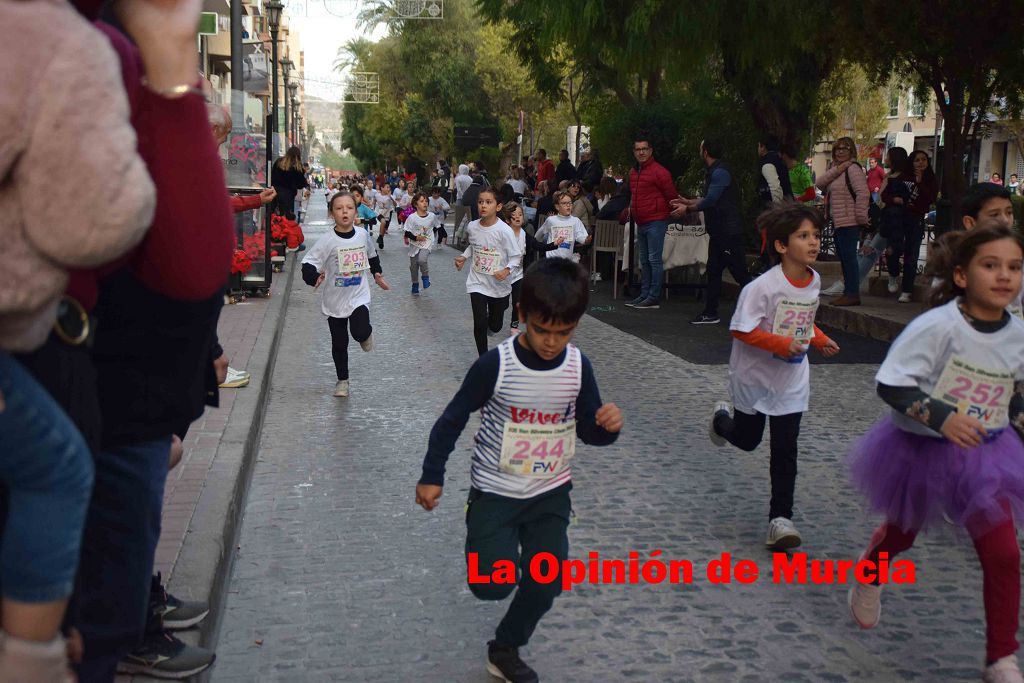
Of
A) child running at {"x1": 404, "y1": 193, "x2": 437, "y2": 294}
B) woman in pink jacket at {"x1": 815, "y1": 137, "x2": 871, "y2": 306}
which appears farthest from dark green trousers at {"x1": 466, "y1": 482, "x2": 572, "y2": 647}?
child running at {"x1": 404, "y1": 193, "x2": 437, "y2": 294}

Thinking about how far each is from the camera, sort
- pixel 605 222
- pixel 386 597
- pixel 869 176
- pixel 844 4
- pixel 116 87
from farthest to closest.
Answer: pixel 869 176, pixel 605 222, pixel 844 4, pixel 386 597, pixel 116 87

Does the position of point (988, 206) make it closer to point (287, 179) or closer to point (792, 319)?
point (792, 319)

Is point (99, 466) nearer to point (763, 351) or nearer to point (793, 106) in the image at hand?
point (763, 351)

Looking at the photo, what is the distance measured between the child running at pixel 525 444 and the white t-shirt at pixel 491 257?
22.4 ft

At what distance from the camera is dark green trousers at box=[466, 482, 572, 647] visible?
379cm

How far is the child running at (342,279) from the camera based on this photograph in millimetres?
9375

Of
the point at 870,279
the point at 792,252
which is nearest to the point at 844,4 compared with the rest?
the point at 870,279

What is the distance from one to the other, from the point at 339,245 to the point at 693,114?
12434 millimetres

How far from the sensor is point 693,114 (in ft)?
68.0

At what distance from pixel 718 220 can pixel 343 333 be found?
595 cm

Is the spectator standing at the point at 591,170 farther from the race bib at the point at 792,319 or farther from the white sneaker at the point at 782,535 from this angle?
the white sneaker at the point at 782,535

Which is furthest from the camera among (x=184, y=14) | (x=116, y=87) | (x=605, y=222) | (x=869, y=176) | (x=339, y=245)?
(x=869, y=176)

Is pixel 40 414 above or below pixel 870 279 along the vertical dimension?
above

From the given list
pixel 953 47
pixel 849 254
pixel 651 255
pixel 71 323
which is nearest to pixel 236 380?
pixel 71 323
